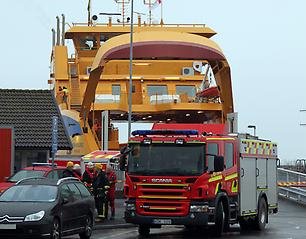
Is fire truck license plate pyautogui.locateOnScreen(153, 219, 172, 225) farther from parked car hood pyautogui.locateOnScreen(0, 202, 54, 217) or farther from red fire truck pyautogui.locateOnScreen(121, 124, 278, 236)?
parked car hood pyautogui.locateOnScreen(0, 202, 54, 217)

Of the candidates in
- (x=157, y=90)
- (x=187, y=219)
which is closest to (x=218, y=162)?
(x=187, y=219)

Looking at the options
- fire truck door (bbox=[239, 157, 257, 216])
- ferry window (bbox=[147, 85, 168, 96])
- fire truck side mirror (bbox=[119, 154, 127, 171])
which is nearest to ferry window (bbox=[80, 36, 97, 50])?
ferry window (bbox=[147, 85, 168, 96])

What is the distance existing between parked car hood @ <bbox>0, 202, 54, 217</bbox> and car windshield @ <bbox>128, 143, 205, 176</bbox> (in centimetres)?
337

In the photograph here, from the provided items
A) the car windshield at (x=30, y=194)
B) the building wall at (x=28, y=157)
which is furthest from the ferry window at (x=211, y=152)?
the building wall at (x=28, y=157)

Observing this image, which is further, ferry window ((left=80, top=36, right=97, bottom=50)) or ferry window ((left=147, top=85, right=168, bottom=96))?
ferry window ((left=80, top=36, right=97, bottom=50))

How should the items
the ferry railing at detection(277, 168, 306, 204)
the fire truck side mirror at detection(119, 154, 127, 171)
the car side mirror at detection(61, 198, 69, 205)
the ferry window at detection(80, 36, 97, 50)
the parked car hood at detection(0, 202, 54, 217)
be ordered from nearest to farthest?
the parked car hood at detection(0, 202, 54, 217) → the car side mirror at detection(61, 198, 69, 205) → the fire truck side mirror at detection(119, 154, 127, 171) → the ferry railing at detection(277, 168, 306, 204) → the ferry window at detection(80, 36, 97, 50)

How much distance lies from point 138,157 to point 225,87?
2176cm

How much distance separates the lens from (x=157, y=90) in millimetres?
44312

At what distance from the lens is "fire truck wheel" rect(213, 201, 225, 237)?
19.3 m

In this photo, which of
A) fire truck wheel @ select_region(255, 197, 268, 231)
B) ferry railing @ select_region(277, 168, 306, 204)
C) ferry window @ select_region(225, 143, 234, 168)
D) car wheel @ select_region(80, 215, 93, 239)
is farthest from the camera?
ferry railing @ select_region(277, 168, 306, 204)

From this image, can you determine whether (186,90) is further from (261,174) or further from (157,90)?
(261,174)

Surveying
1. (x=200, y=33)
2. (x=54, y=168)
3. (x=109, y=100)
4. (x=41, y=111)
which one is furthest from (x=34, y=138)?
(x=200, y=33)

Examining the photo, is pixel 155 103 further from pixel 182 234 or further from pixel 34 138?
pixel 182 234

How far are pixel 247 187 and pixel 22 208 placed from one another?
7.22m
